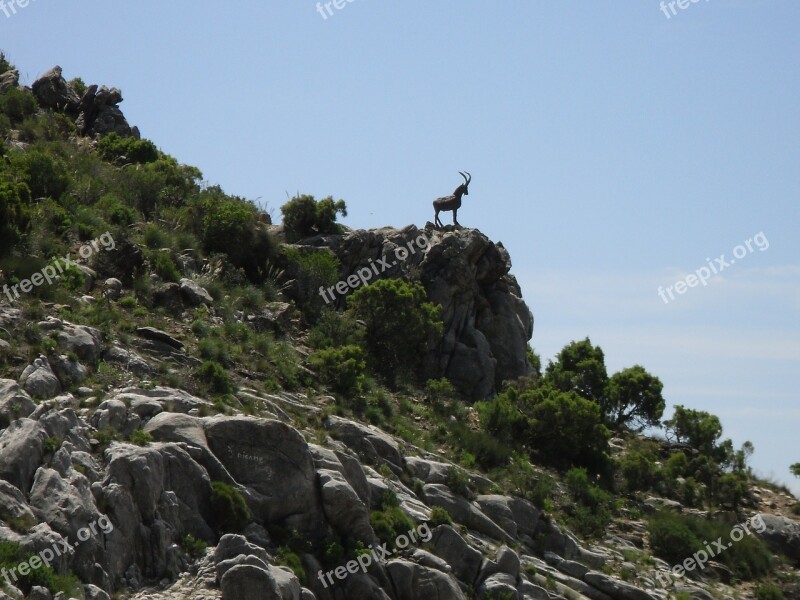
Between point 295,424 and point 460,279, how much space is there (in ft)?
48.7

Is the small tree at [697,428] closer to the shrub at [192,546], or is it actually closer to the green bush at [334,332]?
the green bush at [334,332]

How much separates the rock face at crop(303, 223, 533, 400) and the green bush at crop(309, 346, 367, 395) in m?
6.93

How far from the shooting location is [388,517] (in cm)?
2483

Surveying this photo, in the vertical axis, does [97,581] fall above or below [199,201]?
below

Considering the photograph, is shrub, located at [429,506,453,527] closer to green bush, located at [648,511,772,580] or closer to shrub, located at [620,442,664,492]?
green bush, located at [648,511,772,580]

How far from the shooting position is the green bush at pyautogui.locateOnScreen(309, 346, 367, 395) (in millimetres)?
31438

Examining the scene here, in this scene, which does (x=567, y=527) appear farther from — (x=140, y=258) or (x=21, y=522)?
(x=21, y=522)

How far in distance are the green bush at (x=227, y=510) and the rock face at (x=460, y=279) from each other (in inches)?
688

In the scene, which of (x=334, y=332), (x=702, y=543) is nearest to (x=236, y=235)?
(x=334, y=332)

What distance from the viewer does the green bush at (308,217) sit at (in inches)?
1663

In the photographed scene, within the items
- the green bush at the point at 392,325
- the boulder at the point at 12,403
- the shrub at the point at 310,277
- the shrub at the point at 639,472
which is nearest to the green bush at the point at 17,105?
the shrub at the point at 310,277

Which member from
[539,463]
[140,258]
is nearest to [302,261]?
[140,258]

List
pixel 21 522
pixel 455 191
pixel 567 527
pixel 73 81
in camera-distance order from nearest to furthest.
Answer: pixel 21 522 → pixel 567 527 → pixel 455 191 → pixel 73 81

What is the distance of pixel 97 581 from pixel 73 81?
37.9 metres
